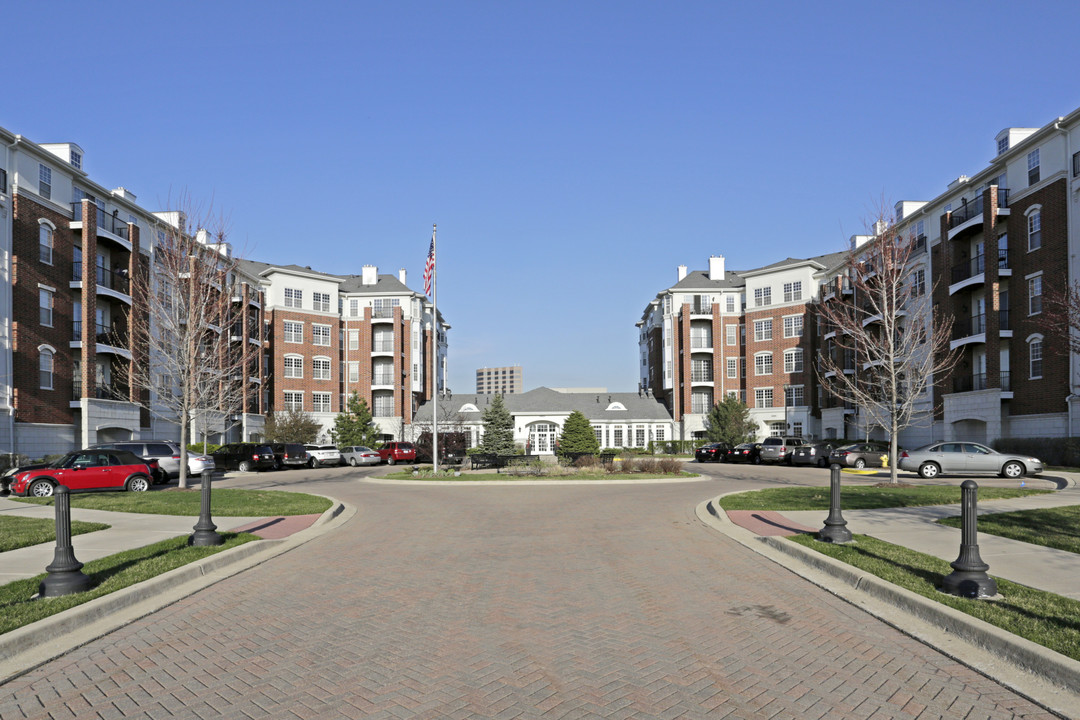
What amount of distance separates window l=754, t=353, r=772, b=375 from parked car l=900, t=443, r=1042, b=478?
39.3 meters

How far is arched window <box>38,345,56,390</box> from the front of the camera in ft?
121

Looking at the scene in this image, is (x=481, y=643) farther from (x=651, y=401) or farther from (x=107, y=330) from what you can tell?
(x=651, y=401)

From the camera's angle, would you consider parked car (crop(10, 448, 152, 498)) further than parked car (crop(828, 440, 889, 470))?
No

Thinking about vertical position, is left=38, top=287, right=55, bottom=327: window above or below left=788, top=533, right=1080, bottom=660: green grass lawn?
above

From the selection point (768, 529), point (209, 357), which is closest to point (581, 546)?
point (768, 529)

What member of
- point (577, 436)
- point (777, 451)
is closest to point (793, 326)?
point (577, 436)

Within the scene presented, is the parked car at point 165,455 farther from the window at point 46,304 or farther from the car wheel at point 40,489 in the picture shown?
the window at point 46,304

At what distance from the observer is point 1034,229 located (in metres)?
38.0

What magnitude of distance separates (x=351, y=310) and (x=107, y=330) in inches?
1165

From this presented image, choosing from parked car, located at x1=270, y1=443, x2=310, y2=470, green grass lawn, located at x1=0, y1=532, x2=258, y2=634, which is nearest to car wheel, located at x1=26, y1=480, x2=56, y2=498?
green grass lawn, located at x1=0, y1=532, x2=258, y2=634

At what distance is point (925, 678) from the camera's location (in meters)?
5.64

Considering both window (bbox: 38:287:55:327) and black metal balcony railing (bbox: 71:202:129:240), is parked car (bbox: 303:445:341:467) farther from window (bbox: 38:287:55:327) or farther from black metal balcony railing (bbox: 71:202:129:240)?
black metal balcony railing (bbox: 71:202:129:240)

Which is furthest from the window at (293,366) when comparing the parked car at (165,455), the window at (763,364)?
the window at (763,364)

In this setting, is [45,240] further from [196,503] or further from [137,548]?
[137,548]
